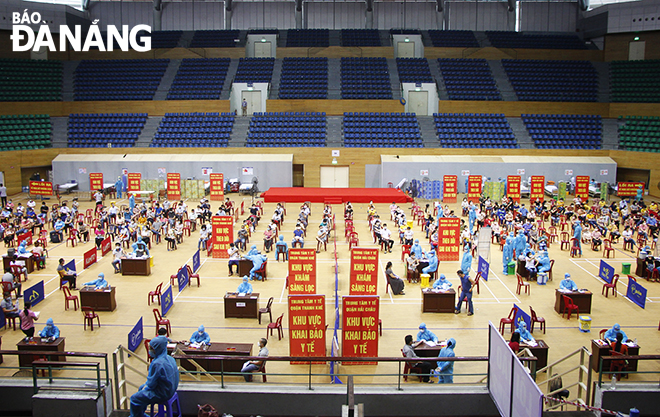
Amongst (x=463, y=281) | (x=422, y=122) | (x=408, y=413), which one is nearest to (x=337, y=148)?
(x=422, y=122)

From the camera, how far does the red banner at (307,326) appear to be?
13.5 m

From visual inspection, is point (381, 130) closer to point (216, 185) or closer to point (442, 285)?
point (216, 185)

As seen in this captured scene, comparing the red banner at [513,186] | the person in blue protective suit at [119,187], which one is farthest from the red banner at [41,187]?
the red banner at [513,186]

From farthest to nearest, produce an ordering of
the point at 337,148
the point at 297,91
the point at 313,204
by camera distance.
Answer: the point at 297,91
the point at 337,148
the point at 313,204

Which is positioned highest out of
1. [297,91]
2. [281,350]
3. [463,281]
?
[297,91]

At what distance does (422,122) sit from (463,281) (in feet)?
105

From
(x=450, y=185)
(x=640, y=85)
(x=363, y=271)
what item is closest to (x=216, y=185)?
(x=450, y=185)

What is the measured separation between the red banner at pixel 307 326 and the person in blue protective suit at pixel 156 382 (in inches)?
215

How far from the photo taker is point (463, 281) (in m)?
17.2

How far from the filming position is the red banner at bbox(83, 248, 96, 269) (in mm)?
22453

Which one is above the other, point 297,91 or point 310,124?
point 297,91

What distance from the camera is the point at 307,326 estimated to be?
1370cm

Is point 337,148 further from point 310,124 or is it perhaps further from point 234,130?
point 234,130

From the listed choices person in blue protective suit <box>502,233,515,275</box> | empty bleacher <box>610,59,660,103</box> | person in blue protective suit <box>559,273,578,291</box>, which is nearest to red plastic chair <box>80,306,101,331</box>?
person in blue protective suit <box>559,273,578,291</box>
